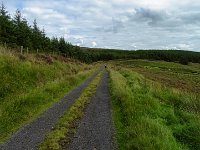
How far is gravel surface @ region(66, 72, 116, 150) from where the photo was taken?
977 cm

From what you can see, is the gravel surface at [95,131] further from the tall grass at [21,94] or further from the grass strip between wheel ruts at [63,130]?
the tall grass at [21,94]

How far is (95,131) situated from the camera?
1160 cm

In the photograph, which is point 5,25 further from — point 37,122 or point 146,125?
point 146,125

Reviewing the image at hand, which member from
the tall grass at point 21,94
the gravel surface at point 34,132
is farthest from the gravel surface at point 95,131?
the tall grass at point 21,94

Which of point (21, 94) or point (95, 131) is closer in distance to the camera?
point (95, 131)

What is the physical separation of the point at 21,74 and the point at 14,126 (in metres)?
10.3

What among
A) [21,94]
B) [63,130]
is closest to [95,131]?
[63,130]

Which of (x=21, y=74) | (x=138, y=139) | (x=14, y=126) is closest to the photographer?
(x=138, y=139)

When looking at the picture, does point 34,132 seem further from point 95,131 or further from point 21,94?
point 21,94

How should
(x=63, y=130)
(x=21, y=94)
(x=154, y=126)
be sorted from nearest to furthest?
(x=154, y=126)
(x=63, y=130)
(x=21, y=94)

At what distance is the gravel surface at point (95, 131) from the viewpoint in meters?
9.77

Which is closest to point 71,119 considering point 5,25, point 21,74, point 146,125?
point 146,125

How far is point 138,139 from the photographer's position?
9539 mm

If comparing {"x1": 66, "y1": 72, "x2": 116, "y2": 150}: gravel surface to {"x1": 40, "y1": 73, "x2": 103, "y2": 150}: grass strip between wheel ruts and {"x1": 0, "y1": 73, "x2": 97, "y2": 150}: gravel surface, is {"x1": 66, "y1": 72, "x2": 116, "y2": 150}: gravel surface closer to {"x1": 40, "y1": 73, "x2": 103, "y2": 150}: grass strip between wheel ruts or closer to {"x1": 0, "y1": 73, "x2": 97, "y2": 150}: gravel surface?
{"x1": 40, "y1": 73, "x2": 103, "y2": 150}: grass strip between wheel ruts
